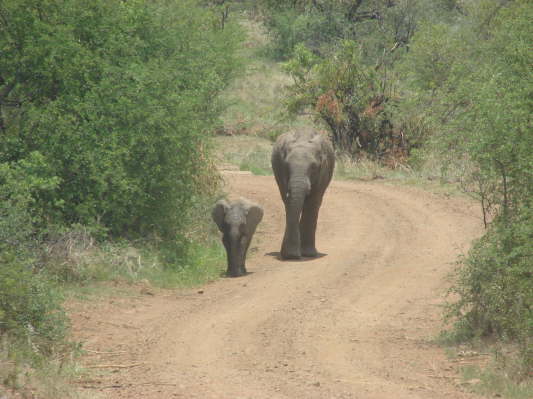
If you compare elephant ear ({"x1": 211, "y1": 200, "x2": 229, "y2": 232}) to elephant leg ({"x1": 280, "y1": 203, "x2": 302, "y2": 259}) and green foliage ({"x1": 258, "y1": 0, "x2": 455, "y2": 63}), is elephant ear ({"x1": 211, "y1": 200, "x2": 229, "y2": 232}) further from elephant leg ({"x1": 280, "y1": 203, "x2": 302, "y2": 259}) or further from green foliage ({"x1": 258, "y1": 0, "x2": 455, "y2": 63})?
green foliage ({"x1": 258, "y1": 0, "x2": 455, "y2": 63})

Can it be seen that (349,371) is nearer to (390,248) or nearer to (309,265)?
(309,265)

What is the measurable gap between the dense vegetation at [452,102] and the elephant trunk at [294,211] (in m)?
2.70

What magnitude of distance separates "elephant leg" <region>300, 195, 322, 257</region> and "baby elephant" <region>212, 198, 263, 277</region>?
148 cm

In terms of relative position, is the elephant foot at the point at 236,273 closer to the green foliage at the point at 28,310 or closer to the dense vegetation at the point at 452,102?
the dense vegetation at the point at 452,102

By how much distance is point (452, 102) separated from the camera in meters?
22.2

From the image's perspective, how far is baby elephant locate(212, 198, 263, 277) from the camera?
14.8 m

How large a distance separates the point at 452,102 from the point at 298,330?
1318 centimetres

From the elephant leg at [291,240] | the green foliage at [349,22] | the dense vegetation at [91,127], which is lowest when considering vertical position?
the elephant leg at [291,240]

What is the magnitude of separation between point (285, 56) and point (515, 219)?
41235 millimetres

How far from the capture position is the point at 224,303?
480 inches

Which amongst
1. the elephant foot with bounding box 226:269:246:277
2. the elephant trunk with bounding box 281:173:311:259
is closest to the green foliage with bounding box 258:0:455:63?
the elephant trunk with bounding box 281:173:311:259

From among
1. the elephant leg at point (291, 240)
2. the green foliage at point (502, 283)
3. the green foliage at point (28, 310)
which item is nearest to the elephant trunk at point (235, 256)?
the elephant leg at point (291, 240)

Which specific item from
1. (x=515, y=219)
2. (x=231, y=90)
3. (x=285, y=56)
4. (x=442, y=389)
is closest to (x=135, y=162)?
(x=515, y=219)

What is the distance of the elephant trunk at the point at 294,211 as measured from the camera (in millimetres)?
15609
